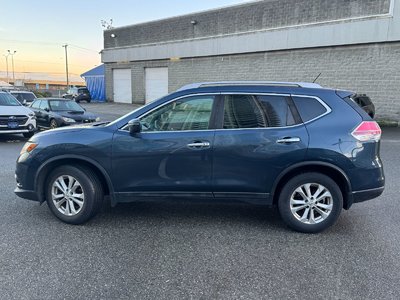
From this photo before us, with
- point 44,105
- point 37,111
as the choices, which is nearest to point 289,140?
point 44,105

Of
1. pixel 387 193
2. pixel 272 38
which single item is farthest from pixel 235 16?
pixel 387 193

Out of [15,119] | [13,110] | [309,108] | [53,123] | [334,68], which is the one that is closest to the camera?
[309,108]

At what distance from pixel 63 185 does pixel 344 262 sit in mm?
3337

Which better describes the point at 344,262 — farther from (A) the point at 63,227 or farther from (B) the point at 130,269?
(A) the point at 63,227

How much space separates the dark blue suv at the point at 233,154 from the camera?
12.8 feet

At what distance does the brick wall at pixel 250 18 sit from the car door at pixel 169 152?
1380 centimetres

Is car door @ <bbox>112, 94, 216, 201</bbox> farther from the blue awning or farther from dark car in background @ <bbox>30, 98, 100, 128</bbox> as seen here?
the blue awning

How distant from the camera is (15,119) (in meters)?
11.2

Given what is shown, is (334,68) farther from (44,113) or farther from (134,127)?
(134,127)

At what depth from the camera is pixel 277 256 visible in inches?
138

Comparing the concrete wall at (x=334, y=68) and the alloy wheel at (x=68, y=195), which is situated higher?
the concrete wall at (x=334, y=68)

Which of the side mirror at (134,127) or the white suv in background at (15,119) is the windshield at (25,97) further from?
the side mirror at (134,127)

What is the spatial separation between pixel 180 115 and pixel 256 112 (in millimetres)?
918

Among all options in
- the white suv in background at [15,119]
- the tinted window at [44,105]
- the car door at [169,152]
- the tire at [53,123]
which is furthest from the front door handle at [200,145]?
the tinted window at [44,105]
